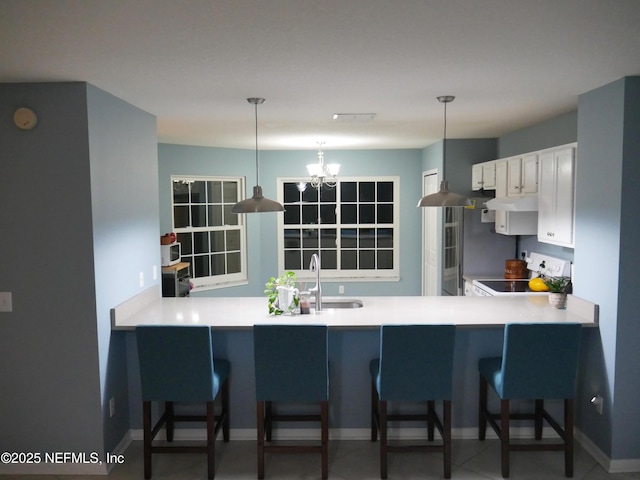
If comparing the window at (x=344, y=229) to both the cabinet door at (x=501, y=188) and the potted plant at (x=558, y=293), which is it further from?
the potted plant at (x=558, y=293)

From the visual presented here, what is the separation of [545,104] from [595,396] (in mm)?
2052

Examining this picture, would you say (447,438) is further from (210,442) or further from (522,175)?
(522,175)

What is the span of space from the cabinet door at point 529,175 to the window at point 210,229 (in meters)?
3.78

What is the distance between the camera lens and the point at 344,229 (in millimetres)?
7375

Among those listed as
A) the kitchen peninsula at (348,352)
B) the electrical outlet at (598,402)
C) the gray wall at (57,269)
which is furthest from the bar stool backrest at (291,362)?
the electrical outlet at (598,402)

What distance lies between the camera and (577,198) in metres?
3.41

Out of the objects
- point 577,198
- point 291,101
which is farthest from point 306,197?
point 577,198

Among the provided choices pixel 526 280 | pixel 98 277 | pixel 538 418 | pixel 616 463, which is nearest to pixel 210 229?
pixel 98 277

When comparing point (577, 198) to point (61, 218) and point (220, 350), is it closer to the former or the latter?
point (220, 350)

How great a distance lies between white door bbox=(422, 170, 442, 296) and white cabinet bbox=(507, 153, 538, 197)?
1573mm

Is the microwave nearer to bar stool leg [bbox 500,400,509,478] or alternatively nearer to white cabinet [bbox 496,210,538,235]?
white cabinet [bbox 496,210,538,235]

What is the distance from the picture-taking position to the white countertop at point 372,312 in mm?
3264

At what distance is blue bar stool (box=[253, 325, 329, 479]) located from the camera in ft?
9.59

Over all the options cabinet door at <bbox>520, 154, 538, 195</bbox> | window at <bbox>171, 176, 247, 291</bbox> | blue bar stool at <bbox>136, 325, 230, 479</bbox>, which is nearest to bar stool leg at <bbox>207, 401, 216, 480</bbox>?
blue bar stool at <bbox>136, 325, 230, 479</bbox>
